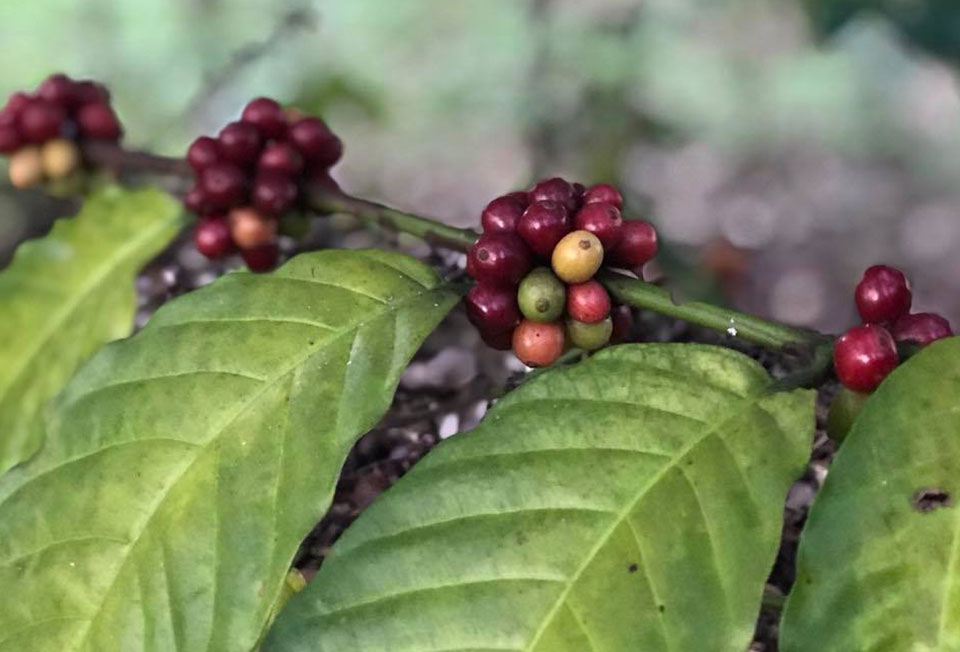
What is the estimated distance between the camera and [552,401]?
0.64 meters

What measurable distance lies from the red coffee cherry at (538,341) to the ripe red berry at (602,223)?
0.07 metres

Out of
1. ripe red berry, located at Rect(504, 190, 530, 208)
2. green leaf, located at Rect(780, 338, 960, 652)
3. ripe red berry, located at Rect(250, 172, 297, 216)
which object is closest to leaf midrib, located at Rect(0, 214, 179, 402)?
ripe red berry, located at Rect(250, 172, 297, 216)

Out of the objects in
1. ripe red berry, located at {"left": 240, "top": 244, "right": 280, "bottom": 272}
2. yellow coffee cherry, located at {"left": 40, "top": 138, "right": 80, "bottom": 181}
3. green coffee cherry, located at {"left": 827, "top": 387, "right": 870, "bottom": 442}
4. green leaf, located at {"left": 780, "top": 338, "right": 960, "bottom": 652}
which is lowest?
green leaf, located at {"left": 780, "top": 338, "right": 960, "bottom": 652}

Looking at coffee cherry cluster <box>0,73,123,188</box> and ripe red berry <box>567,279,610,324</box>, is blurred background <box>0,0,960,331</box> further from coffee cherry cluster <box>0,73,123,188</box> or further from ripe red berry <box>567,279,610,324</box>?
ripe red berry <box>567,279,610,324</box>

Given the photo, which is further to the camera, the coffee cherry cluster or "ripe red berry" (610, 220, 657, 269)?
the coffee cherry cluster

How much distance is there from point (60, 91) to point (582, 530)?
2.73 ft

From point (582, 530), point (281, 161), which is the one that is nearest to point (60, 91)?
point (281, 161)

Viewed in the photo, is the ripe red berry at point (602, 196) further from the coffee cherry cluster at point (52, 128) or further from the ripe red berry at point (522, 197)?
the coffee cherry cluster at point (52, 128)

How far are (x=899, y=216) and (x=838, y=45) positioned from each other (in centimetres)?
23

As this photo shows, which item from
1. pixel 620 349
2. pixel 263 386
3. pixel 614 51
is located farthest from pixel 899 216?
pixel 263 386

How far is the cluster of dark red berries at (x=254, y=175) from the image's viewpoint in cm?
95

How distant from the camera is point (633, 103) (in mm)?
1295

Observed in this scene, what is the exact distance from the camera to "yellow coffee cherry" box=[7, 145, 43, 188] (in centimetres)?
107

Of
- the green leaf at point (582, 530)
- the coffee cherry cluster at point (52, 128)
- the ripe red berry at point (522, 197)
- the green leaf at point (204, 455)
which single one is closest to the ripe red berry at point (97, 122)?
the coffee cherry cluster at point (52, 128)
